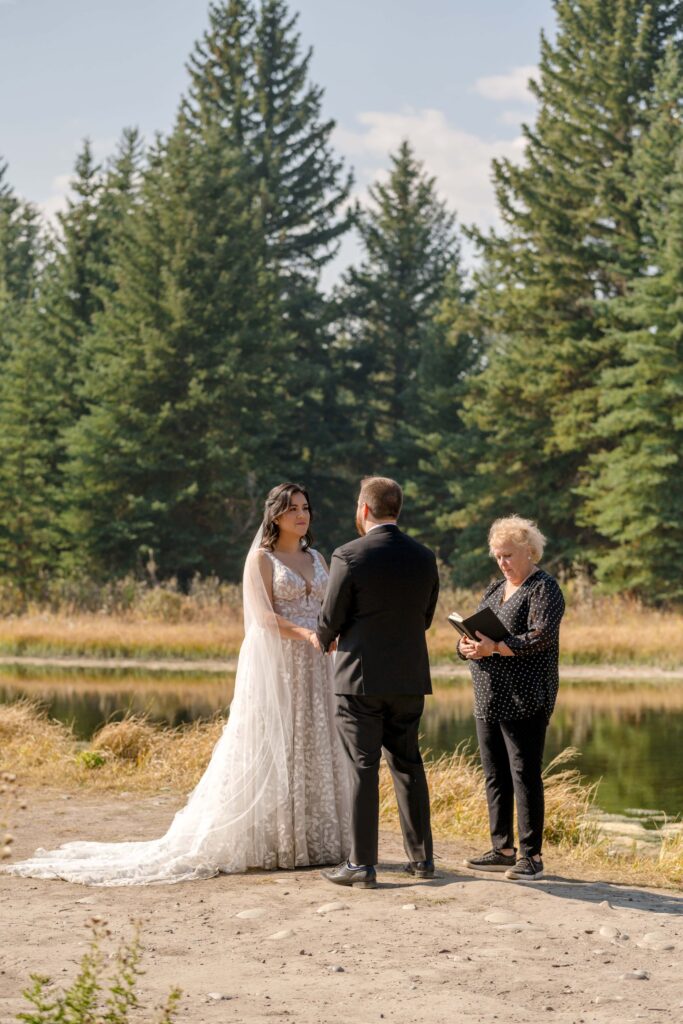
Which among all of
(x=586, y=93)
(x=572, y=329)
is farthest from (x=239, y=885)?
(x=586, y=93)

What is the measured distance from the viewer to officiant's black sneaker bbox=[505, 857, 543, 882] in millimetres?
6992

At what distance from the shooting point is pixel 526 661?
7.04 meters

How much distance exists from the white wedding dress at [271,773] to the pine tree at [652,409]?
23792 mm

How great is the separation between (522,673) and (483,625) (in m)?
0.35

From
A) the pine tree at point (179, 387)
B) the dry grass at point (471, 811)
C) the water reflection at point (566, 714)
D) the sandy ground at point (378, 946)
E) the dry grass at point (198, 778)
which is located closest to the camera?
the sandy ground at point (378, 946)

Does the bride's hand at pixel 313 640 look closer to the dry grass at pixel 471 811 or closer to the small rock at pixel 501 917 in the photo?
the small rock at pixel 501 917

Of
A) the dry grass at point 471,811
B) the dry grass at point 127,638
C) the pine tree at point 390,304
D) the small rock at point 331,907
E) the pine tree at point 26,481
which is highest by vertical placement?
the pine tree at point 390,304

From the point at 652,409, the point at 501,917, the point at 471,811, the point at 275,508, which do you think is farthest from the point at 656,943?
the point at 652,409

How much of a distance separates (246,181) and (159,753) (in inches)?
1259

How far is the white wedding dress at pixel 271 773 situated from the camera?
7.29 m

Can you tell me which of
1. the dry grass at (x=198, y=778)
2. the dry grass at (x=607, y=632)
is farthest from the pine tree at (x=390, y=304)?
the dry grass at (x=198, y=778)

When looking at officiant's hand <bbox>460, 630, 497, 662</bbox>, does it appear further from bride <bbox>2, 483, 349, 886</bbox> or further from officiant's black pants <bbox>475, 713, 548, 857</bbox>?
bride <bbox>2, 483, 349, 886</bbox>

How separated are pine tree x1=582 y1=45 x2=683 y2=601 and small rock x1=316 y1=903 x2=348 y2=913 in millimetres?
24754

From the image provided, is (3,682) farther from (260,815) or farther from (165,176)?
(165,176)
